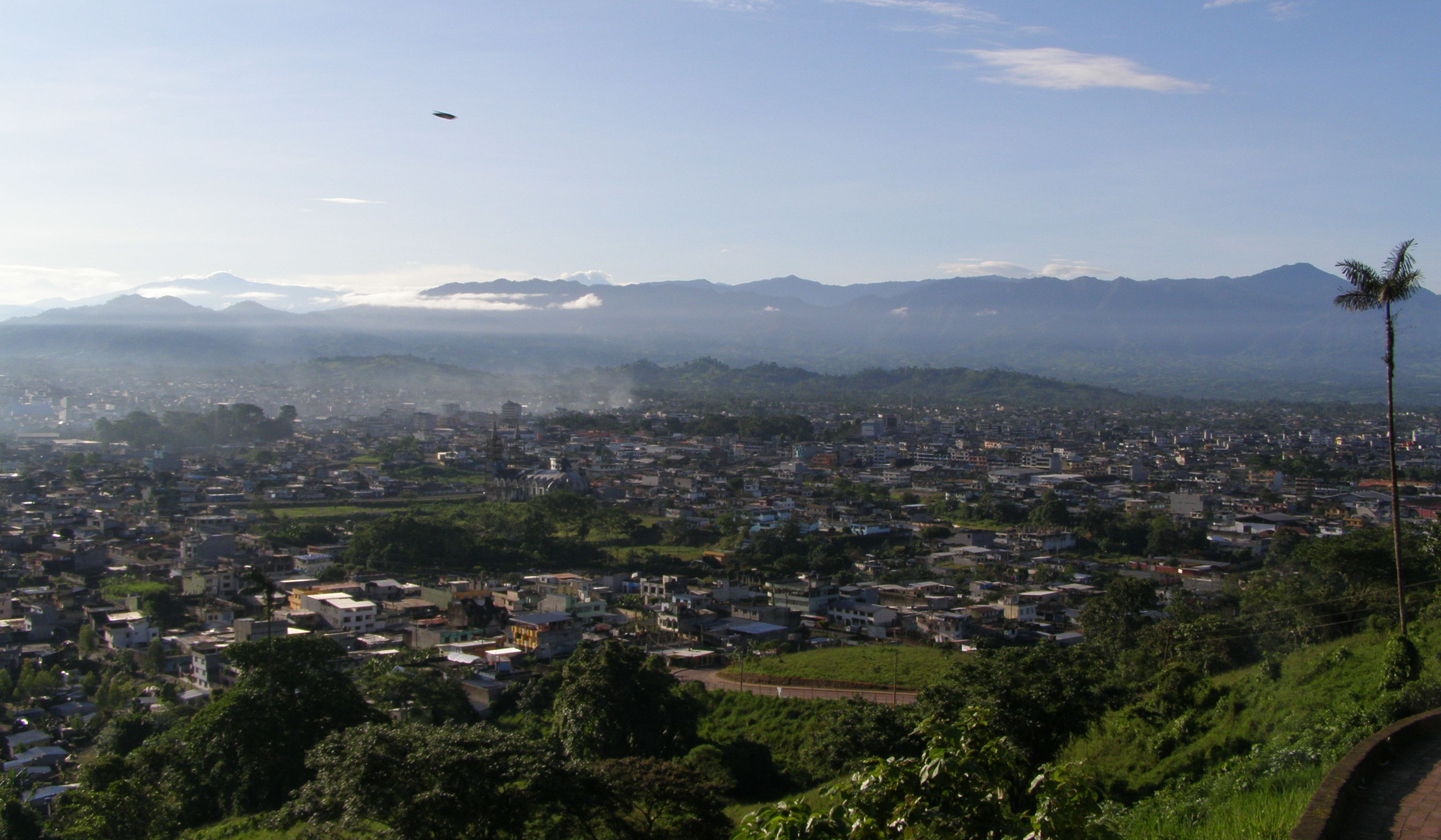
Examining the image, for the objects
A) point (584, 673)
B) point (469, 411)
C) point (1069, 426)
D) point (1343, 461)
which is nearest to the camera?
point (584, 673)

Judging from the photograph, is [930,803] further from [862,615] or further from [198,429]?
[198,429]

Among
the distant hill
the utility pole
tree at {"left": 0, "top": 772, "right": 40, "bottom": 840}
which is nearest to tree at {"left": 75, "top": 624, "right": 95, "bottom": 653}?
tree at {"left": 0, "top": 772, "right": 40, "bottom": 840}

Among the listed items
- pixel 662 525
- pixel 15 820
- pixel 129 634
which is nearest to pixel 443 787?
pixel 15 820

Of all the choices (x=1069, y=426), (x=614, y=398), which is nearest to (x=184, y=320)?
(x=614, y=398)

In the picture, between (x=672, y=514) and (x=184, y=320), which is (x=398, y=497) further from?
(x=184, y=320)

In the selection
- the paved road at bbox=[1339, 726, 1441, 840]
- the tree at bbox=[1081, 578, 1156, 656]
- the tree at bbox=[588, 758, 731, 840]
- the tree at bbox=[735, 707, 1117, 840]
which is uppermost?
the tree at bbox=[735, 707, 1117, 840]

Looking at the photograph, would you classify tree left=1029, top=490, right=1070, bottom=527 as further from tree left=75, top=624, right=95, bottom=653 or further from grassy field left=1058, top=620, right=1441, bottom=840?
tree left=75, top=624, right=95, bottom=653
